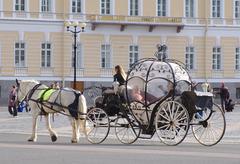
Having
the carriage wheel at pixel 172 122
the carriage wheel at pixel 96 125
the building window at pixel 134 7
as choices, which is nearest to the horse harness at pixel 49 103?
the carriage wheel at pixel 96 125

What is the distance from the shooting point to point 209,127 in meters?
19.2

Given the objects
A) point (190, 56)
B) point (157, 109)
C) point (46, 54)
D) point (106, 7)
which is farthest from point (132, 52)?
point (157, 109)

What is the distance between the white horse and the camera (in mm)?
20094

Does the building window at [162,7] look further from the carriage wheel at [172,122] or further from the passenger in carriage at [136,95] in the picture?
the carriage wheel at [172,122]

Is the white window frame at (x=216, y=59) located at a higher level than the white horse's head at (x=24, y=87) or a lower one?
higher

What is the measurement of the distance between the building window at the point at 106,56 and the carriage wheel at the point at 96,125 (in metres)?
36.4

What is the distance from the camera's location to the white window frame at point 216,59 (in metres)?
59.5

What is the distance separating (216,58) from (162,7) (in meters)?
6.10

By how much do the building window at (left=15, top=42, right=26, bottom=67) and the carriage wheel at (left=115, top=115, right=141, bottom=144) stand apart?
3508 cm

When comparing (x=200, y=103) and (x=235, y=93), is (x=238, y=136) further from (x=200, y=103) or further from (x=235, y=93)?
(x=235, y=93)

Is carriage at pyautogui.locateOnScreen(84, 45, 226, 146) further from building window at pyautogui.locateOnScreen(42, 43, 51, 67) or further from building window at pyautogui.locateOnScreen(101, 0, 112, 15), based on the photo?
building window at pyautogui.locateOnScreen(101, 0, 112, 15)

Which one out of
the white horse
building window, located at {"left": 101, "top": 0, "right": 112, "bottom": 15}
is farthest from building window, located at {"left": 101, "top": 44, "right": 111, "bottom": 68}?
the white horse

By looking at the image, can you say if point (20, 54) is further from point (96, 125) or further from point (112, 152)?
point (112, 152)

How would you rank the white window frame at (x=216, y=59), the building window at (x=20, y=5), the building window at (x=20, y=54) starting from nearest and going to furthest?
the building window at (x=20, y=5) < the building window at (x=20, y=54) < the white window frame at (x=216, y=59)
